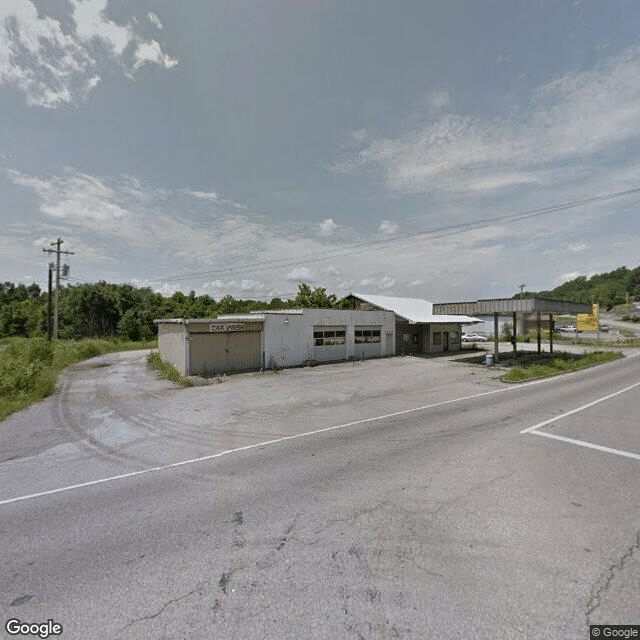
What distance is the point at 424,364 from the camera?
2386 centimetres

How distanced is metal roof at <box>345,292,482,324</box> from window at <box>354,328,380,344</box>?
2778 millimetres

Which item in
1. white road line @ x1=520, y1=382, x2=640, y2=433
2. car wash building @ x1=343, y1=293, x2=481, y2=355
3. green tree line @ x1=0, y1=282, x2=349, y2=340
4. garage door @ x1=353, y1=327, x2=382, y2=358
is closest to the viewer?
white road line @ x1=520, y1=382, x2=640, y2=433

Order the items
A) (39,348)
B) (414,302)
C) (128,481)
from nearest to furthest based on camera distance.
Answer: (128,481)
(39,348)
(414,302)

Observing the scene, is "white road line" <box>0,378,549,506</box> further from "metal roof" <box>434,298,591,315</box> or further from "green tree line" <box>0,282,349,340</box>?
"green tree line" <box>0,282,349,340</box>

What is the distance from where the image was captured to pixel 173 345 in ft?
69.2

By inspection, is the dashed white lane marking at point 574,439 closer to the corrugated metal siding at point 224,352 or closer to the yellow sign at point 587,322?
the corrugated metal siding at point 224,352

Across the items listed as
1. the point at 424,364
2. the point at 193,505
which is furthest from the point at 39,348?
the point at 424,364

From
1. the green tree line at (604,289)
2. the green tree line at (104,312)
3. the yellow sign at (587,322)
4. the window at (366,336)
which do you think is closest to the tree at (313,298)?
the green tree line at (104,312)

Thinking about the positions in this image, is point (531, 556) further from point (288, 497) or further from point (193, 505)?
point (193, 505)

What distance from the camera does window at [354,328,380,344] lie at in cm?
2684

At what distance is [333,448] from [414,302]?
30.3 metres

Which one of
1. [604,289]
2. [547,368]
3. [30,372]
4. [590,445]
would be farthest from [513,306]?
[604,289]

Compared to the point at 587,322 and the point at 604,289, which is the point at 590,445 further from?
the point at 604,289

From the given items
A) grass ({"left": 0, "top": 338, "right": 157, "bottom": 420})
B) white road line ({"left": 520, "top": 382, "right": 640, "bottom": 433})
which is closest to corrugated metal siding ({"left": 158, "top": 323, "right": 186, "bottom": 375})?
grass ({"left": 0, "top": 338, "right": 157, "bottom": 420})
